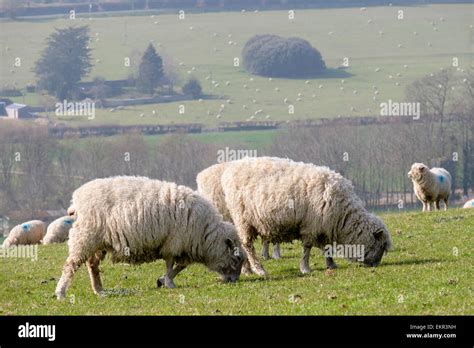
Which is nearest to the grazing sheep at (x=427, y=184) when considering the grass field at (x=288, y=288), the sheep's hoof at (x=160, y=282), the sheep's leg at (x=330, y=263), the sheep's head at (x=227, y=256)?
the grass field at (x=288, y=288)

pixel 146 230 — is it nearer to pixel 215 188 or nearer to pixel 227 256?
pixel 227 256

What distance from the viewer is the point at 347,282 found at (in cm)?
1748

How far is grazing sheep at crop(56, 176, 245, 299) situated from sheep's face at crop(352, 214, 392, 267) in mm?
2248

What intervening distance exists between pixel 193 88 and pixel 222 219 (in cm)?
17799

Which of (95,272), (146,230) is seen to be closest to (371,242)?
(146,230)

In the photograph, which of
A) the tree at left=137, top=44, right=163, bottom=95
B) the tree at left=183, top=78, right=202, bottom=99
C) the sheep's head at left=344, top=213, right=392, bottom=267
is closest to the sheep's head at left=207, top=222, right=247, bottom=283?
the sheep's head at left=344, top=213, right=392, bottom=267

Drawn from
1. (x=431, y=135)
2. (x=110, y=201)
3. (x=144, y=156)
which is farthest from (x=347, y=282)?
(x=144, y=156)

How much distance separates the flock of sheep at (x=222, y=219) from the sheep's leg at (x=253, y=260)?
0.02 metres

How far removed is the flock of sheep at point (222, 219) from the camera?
18250 mm

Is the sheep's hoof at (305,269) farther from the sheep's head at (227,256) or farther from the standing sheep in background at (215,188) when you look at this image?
the standing sheep in background at (215,188)

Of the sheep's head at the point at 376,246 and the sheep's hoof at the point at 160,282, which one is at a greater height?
the sheep's head at the point at 376,246

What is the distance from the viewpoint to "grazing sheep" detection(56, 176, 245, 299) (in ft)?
59.7

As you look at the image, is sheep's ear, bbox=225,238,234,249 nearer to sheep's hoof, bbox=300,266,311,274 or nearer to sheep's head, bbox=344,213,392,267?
sheep's hoof, bbox=300,266,311,274
